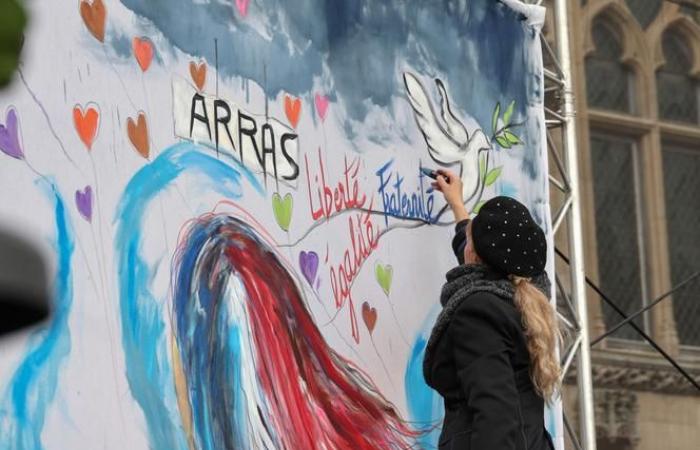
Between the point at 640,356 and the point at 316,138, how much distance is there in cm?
759

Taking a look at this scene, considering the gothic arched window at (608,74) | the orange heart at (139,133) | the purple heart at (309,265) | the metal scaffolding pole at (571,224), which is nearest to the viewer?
the orange heart at (139,133)

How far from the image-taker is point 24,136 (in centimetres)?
289

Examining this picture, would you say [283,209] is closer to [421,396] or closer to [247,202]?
[247,202]

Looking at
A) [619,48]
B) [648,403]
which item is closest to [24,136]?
[648,403]

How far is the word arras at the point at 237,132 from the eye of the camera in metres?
3.43

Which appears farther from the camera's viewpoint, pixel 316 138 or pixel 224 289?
pixel 316 138

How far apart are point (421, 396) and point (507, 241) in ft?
2.88

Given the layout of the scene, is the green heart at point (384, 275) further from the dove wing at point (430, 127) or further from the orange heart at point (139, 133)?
the orange heart at point (139, 133)

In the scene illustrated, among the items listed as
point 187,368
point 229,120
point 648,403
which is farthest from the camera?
point 648,403

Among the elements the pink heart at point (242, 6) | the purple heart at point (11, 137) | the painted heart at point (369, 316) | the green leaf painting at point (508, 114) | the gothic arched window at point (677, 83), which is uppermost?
the gothic arched window at point (677, 83)

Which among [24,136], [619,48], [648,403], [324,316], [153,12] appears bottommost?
[648,403]

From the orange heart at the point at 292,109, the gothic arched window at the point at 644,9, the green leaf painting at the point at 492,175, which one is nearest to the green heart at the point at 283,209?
the orange heart at the point at 292,109

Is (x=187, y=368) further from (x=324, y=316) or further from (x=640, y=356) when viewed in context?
(x=640, y=356)

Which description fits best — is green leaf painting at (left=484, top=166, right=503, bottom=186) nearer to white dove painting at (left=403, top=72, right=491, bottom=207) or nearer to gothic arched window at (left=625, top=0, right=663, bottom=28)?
white dove painting at (left=403, top=72, right=491, bottom=207)
